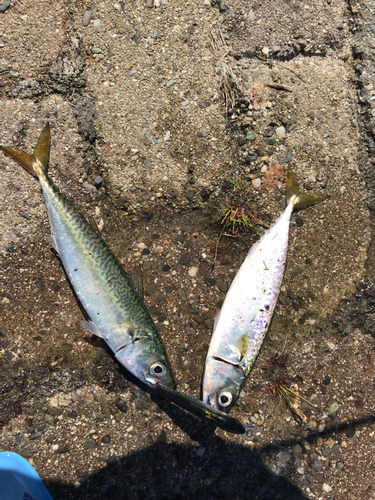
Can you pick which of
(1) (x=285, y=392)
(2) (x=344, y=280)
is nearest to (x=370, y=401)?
(1) (x=285, y=392)

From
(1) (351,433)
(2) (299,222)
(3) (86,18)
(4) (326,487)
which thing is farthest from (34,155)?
(4) (326,487)

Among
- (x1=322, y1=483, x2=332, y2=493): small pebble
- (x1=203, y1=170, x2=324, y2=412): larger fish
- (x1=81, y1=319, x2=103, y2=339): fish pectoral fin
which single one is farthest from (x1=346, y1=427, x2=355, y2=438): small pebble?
(x1=81, y1=319, x2=103, y2=339): fish pectoral fin

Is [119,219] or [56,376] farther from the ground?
[119,219]

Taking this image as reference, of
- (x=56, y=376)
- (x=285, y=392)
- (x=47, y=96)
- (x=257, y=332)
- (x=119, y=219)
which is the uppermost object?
(x=47, y=96)

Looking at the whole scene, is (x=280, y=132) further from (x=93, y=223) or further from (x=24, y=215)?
(x=24, y=215)

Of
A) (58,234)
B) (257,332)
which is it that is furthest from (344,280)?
(58,234)

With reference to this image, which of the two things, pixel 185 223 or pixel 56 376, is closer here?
pixel 56 376

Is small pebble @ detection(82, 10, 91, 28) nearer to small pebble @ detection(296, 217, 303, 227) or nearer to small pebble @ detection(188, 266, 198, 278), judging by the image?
small pebble @ detection(188, 266, 198, 278)

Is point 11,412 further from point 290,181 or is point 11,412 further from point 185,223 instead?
point 290,181
